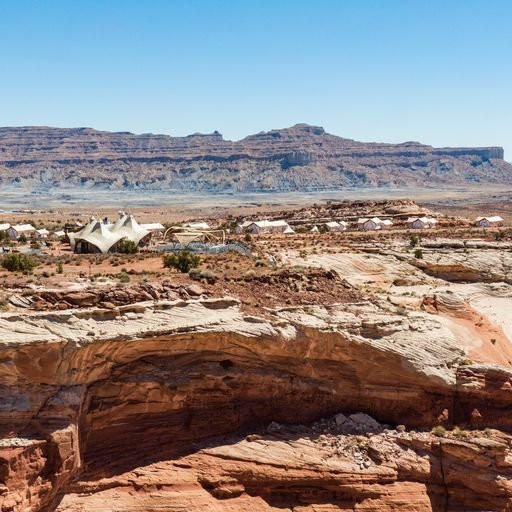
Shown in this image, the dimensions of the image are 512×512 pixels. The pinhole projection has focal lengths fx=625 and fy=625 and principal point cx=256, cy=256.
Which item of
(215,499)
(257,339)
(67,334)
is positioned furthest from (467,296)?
(67,334)

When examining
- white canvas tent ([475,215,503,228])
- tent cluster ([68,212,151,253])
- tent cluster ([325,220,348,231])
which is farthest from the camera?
white canvas tent ([475,215,503,228])

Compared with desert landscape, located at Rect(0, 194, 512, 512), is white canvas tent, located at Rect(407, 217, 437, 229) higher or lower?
higher

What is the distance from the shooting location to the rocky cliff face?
14.8 m

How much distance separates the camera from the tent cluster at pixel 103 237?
3903cm

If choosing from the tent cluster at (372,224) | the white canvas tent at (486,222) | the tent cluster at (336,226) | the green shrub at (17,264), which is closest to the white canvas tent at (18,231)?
the tent cluster at (336,226)

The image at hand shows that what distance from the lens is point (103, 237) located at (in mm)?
39719

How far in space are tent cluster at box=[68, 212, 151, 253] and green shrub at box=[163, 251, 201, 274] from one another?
1507cm

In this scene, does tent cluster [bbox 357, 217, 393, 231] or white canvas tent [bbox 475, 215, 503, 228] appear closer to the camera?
tent cluster [bbox 357, 217, 393, 231]

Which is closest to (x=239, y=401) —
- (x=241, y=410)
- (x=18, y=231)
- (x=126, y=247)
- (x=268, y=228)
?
(x=241, y=410)

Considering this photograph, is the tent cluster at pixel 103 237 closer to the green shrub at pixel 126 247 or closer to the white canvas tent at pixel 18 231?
the green shrub at pixel 126 247

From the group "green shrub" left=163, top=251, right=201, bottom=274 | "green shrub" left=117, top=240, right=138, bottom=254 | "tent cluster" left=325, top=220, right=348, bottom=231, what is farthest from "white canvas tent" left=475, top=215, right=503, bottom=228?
"green shrub" left=163, top=251, right=201, bottom=274

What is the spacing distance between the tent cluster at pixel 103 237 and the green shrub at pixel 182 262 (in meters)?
15.1

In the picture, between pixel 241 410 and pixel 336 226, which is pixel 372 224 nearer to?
pixel 336 226

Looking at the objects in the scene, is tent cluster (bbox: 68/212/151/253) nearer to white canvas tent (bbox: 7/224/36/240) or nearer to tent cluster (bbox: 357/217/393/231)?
white canvas tent (bbox: 7/224/36/240)
